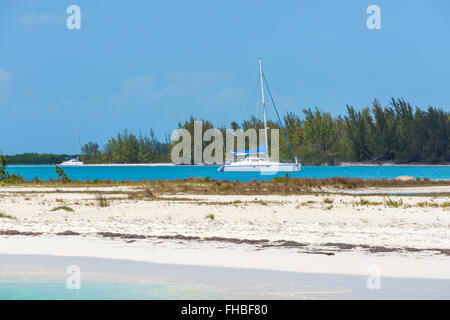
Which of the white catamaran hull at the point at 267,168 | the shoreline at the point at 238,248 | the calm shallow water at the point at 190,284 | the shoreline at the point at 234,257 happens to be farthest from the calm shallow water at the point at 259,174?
the calm shallow water at the point at 190,284

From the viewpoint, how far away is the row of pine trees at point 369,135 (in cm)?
11869

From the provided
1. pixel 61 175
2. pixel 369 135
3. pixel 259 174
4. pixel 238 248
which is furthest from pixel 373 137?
pixel 238 248

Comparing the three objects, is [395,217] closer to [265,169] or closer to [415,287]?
[415,287]

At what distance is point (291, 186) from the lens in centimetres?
3794

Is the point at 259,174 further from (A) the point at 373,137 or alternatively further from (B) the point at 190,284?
(B) the point at 190,284

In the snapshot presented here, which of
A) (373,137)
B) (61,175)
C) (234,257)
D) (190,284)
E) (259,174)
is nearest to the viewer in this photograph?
(190,284)

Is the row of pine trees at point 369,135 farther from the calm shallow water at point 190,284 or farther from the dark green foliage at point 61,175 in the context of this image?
the calm shallow water at point 190,284

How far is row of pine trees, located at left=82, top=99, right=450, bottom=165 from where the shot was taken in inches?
4673

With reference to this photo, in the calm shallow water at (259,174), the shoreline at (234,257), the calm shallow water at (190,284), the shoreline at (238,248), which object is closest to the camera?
the calm shallow water at (190,284)

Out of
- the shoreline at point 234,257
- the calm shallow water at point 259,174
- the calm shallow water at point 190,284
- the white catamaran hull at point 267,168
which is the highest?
the white catamaran hull at point 267,168

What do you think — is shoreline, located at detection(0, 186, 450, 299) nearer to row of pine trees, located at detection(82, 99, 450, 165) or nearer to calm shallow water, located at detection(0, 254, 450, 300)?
calm shallow water, located at detection(0, 254, 450, 300)

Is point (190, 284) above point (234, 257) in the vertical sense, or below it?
below

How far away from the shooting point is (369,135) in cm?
12338

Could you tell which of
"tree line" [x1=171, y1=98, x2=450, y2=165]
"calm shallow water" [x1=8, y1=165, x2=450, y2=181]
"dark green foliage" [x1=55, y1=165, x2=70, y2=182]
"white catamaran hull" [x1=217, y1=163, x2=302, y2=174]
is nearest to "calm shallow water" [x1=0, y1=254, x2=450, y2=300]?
"dark green foliage" [x1=55, y1=165, x2=70, y2=182]
